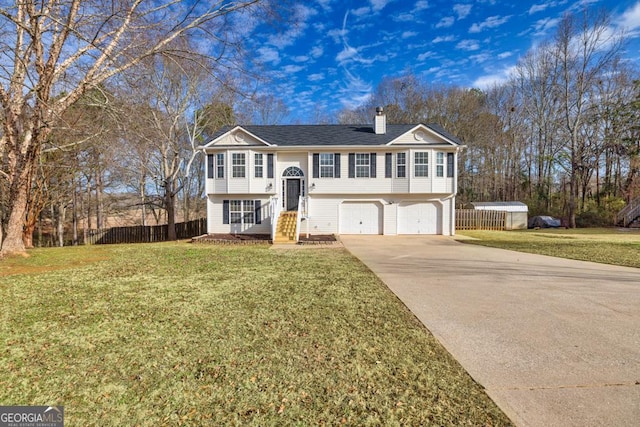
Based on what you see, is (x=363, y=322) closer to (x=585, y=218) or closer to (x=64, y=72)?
(x=64, y=72)

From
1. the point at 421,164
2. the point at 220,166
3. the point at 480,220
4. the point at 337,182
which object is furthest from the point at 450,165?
the point at 220,166

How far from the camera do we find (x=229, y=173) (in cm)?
1562

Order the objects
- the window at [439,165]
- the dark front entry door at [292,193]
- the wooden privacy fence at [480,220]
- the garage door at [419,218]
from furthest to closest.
A: the wooden privacy fence at [480,220] → the dark front entry door at [292,193] → the garage door at [419,218] → the window at [439,165]

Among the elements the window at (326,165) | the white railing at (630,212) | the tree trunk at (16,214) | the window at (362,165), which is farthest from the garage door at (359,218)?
the white railing at (630,212)

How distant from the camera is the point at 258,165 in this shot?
15859 millimetres

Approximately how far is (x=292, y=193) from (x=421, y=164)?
7.29 metres

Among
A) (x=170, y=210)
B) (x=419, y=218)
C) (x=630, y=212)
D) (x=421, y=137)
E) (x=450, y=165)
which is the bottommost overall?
(x=419, y=218)

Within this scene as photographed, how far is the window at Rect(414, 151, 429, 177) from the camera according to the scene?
15633 mm

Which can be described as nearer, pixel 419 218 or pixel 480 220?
pixel 419 218

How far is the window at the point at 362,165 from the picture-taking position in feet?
52.5

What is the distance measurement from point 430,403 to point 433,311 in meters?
2.19

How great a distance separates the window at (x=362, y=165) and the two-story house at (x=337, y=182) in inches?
2.2

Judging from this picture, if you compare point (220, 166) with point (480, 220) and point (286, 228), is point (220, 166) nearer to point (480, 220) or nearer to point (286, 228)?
point (286, 228)

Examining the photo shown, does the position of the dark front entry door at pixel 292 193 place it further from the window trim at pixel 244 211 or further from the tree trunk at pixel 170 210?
the tree trunk at pixel 170 210
